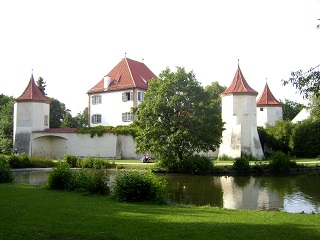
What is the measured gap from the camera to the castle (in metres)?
38.0

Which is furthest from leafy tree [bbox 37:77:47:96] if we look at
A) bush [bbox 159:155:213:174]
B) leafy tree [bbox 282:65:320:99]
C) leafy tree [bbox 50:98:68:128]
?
leafy tree [bbox 282:65:320:99]

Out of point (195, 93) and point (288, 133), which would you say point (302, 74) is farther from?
point (288, 133)

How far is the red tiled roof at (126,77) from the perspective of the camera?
145 ft

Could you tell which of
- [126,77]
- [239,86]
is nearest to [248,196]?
[239,86]

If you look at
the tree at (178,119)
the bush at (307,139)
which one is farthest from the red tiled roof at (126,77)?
the bush at (307,139)

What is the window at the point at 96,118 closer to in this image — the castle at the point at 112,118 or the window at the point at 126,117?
the castle at the point at 112,118

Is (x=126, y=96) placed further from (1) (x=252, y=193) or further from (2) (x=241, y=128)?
(1) (x=252, y=193)

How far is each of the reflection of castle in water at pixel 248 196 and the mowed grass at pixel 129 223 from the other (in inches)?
180

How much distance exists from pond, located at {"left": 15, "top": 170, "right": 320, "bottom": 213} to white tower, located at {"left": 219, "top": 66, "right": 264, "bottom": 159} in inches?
492

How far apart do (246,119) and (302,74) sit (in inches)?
1201

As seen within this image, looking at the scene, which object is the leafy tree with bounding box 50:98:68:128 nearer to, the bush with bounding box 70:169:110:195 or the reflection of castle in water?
the reflection of castle in water

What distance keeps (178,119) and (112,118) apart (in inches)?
724

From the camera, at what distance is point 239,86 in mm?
38469

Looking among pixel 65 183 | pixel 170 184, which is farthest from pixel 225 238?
pixel 170 184
